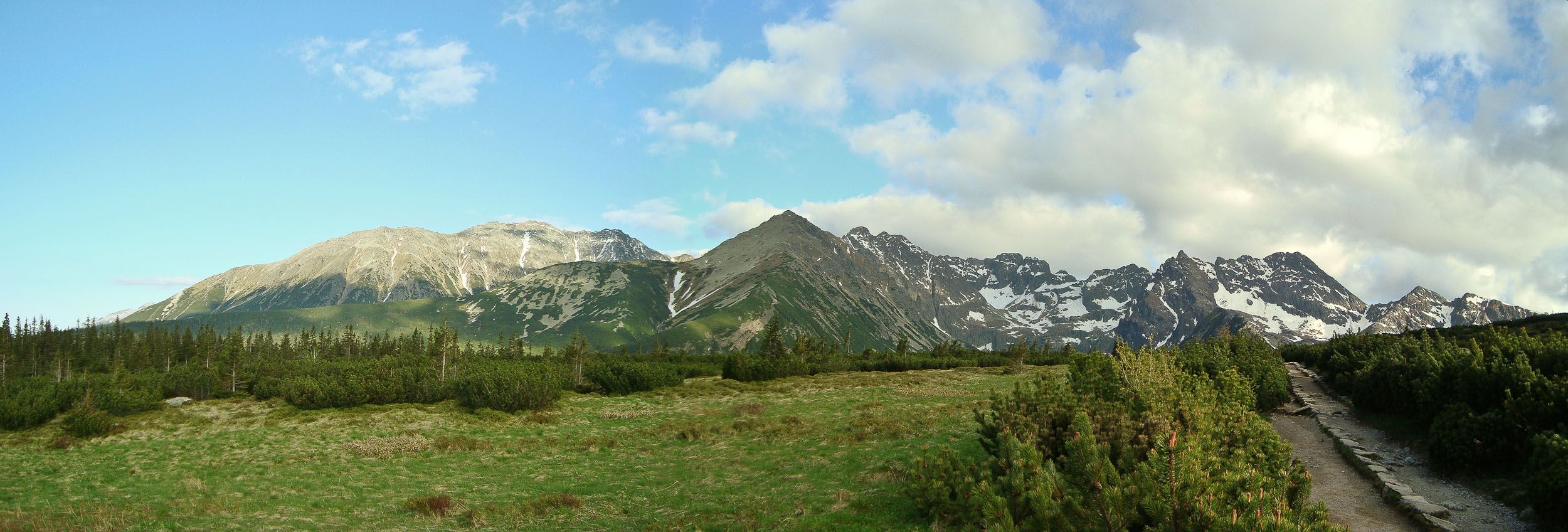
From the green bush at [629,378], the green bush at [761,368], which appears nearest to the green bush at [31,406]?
the green bush at [629,378]

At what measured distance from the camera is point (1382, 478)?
22.8 meters

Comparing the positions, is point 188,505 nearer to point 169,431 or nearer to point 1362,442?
point 169,431

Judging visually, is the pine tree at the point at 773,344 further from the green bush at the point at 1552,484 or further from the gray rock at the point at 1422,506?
the green bush at the point at 1552,484

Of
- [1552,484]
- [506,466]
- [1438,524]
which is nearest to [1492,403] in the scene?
[1552,484]

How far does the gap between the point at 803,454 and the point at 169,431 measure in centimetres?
4615

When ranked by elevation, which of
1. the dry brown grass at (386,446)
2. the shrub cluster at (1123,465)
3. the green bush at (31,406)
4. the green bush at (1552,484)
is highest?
the shrub cluster at (1123,465)

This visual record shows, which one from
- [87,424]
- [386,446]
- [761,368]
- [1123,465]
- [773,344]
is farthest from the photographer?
[773,344]

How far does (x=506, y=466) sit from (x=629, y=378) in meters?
34.0

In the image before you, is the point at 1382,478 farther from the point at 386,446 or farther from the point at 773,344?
the point at 773,344

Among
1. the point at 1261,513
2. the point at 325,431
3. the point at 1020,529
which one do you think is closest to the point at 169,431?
the point at 325,431

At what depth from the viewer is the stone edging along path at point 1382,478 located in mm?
18484

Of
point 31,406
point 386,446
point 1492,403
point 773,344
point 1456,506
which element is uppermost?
point 1492,403

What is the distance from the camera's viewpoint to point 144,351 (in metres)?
142

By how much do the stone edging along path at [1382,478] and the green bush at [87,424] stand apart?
6816cm
